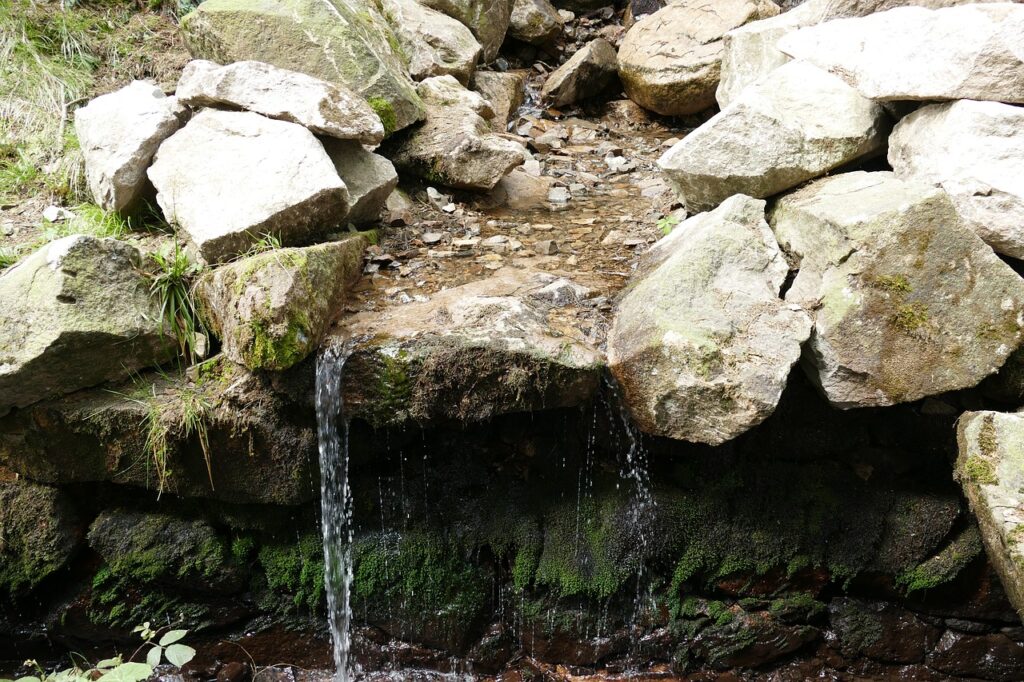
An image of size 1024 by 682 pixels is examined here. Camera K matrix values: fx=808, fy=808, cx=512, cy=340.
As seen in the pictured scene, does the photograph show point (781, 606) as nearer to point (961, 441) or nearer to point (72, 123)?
point (961, 441)

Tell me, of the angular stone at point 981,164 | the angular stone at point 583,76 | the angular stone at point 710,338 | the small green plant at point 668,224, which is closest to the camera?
the angular stone at point 710,338

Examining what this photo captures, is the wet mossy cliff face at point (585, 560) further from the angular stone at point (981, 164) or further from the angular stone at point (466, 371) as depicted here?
the angular stone at point (981, 164)

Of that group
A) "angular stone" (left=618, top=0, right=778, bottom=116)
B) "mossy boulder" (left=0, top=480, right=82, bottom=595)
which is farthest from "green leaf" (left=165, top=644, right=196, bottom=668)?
"angular stone" (left=618, top=0, right=778, bottom=116)

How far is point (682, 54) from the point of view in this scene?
6059mm

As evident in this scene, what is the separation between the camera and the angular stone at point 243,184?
141 inches

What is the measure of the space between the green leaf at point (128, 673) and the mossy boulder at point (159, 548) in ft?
4.82

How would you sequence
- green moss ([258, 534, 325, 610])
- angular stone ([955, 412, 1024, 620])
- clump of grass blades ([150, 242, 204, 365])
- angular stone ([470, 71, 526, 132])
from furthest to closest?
angular stone ([470, 71, 526, 132])
green moss ([258, 534, 325, 610])
clump of grass blades ([150, 242, 204, 365])
angular stone ([955, 412, 1024, 620])

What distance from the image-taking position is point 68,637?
3.78 meters

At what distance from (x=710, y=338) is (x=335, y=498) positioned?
1804 mm

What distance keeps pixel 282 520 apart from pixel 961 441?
2980mm

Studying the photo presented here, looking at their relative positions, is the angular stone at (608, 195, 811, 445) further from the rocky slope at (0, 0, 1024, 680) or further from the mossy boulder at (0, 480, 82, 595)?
the mossy boulder at (0, 480, 82, 595)

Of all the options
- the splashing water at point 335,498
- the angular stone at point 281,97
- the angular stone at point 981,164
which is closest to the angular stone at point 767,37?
the angular stone at point 981,164

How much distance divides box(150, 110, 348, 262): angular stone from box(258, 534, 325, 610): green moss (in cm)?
137

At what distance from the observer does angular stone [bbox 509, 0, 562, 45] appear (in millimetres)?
7051
